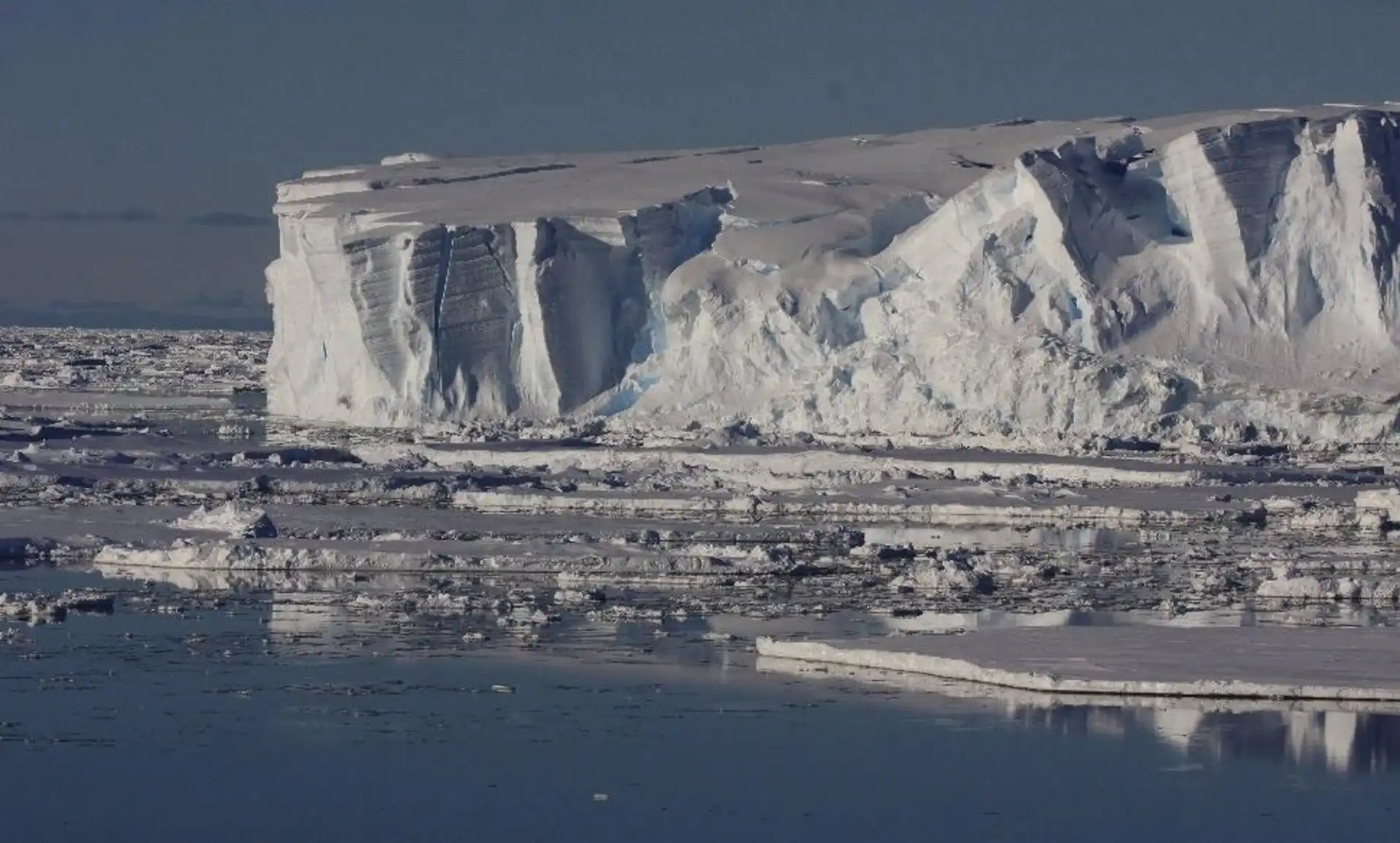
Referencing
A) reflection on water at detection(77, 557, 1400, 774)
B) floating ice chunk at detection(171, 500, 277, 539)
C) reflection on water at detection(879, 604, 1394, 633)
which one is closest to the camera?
reflection on water at detection(77, 557, 1400, 774)

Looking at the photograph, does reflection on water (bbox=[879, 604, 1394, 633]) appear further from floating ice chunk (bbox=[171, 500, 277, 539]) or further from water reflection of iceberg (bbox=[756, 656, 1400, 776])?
floating ice chunk (bbox=[171, 500, 277, 539])

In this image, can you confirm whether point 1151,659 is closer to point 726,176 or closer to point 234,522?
point 234,522

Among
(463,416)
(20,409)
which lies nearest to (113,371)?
(20,409)

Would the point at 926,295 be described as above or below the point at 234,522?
above

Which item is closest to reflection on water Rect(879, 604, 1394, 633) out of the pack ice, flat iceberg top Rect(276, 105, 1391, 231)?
the pack ice

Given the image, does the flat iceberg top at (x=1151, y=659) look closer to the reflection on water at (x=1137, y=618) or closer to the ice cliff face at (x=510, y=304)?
the reflection on water at (x=1137, y=618)

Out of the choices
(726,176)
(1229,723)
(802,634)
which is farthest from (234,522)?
(726,176)

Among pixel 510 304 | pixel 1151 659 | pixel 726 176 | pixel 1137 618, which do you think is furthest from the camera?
pixel 726 176
